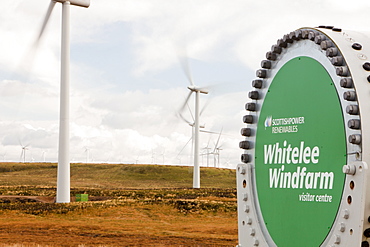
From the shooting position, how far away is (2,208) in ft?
103

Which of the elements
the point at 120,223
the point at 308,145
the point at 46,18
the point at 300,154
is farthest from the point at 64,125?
the point at 308,145

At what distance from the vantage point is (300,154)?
6.54 m

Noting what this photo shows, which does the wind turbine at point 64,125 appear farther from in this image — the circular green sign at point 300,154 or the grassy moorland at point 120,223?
the circular green sign at point 300,154

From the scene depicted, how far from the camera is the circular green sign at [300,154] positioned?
5.94m

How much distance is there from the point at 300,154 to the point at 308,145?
0.20m

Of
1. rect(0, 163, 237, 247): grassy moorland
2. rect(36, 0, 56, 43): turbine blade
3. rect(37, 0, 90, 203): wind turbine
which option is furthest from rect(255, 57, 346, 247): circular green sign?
rect(36, 0, 56, 43): turbine blade

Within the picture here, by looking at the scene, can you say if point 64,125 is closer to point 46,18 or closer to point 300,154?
point 46,18

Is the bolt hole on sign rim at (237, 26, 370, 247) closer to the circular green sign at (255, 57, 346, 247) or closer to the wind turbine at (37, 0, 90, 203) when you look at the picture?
the circular green sign at (255, 57, 346, 247)

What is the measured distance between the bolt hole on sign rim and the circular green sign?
0.01 m

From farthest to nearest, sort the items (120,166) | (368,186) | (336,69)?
A: (120,166), (336,69), (368,186)

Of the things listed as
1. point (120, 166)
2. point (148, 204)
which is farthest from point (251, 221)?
point (120, 166)

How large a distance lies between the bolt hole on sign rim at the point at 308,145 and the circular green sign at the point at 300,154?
11 mm

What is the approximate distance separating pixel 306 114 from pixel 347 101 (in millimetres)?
Result: 833

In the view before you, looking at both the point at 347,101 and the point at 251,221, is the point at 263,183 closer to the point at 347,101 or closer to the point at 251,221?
the point at 251,221
